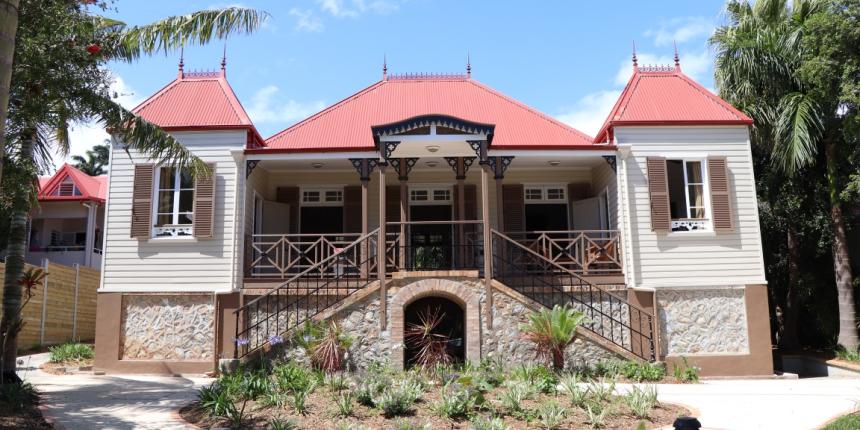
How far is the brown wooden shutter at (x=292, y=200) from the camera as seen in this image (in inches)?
673

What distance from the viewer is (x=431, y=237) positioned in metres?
17.9

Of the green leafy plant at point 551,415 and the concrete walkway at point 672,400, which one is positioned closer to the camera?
the green leafy plant at point 551,415

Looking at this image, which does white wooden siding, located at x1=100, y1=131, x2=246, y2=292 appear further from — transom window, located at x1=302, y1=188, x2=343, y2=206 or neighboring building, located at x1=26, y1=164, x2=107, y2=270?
neighboring building, located at x1=26, y1=164, x2=107, y2=270

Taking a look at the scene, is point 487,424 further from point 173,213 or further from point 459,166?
point 173,213

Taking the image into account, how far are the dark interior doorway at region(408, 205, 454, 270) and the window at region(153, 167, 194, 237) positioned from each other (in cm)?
547

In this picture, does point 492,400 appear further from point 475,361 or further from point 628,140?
point 628,140

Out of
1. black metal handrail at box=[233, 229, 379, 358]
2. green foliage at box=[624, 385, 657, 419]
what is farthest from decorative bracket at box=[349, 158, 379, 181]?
green foliage at box=[624, 385, 657, 419]

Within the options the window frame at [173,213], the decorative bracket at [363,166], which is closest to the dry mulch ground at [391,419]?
the window frame at [173,213]

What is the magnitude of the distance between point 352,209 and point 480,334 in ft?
19.0

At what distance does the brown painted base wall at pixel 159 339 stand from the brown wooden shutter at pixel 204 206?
4.64ft

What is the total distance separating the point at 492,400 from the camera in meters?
9.35

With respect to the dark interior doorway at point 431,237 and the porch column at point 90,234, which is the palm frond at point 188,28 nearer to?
the dark interior doorway at point 431,237

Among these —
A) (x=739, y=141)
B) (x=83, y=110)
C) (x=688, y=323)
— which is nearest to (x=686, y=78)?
(x=739, y=141)

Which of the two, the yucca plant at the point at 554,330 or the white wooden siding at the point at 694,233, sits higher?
the white wooden siding at the point at 694,233
